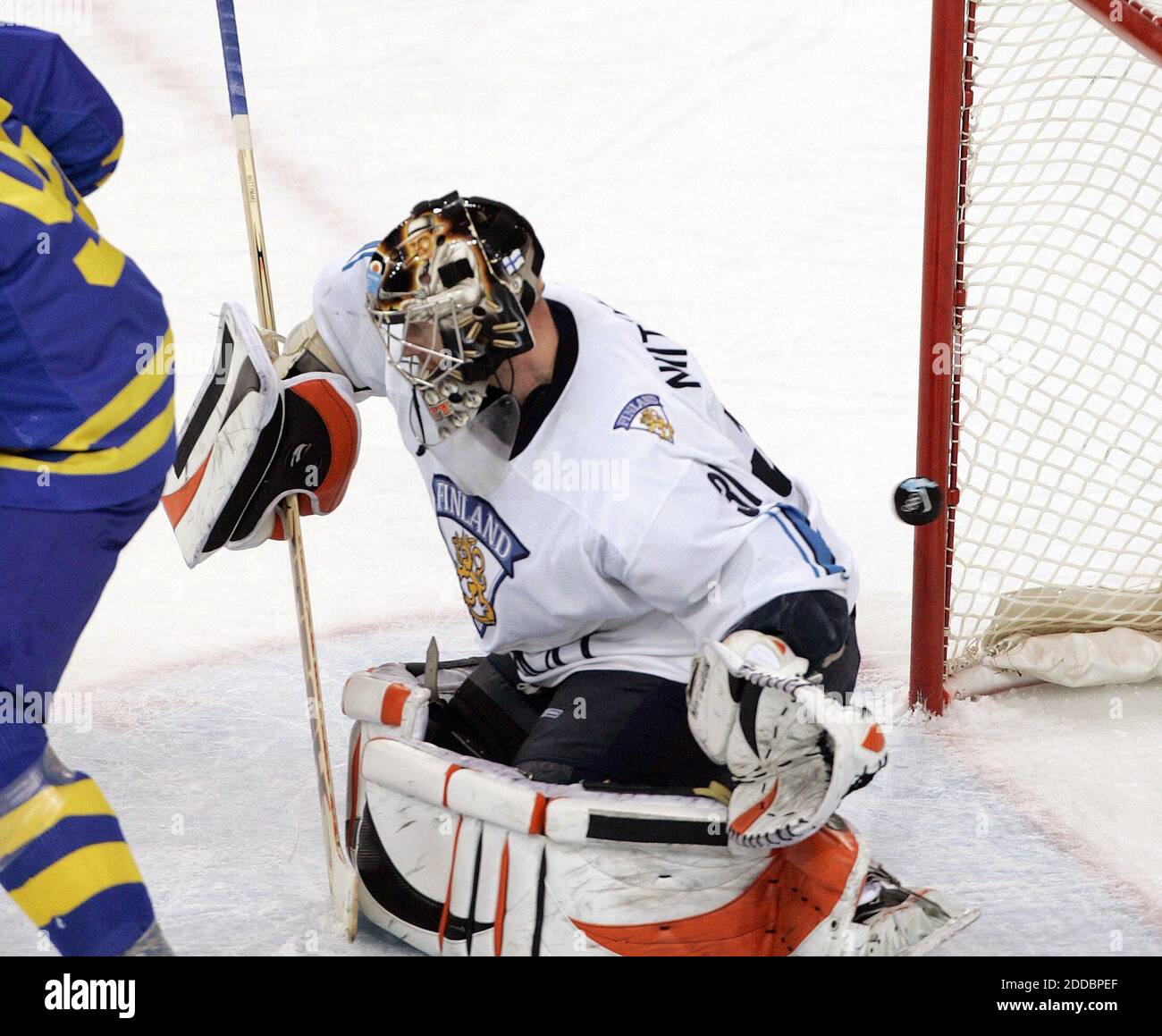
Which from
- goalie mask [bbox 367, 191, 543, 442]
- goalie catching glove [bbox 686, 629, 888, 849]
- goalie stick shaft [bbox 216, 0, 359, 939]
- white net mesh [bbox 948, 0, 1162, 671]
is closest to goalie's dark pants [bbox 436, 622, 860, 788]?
goalie catching glove [bbox 686, 629, 888, 849]

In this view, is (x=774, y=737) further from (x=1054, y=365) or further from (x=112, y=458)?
(x=1054, y=365)

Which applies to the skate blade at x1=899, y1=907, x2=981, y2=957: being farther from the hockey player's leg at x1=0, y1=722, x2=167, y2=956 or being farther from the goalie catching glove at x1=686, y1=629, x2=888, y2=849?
the hockey player's leg at x1=0, y1=722, x2=167, y2=956

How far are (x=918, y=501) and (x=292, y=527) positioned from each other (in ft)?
3.45

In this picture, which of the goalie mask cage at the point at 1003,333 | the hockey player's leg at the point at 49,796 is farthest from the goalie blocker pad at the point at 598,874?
the goalie mask cage at the point at 1003,333

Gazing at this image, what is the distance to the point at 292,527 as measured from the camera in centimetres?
224

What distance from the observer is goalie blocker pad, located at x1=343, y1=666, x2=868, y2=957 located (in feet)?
6.06

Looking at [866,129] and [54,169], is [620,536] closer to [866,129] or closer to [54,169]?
[54,169]

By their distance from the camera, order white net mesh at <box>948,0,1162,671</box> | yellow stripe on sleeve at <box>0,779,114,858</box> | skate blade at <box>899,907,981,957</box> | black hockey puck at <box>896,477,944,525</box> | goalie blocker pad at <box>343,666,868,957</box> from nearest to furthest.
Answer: yellow stripe on sleeve at <box>0,779,114,858</box> → goalie blocker pad at <box>343,666,868,957</box> → skate blade at <box>899,907,981,957</box> → black hockey puck at <box>896,477,944,525</box> → white net mesh at <box>948,0,1162,671</box>

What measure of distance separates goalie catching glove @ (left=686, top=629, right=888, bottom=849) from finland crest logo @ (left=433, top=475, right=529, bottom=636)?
0.33 m

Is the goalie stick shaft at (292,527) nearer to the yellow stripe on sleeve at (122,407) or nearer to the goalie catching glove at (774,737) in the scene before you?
the yellow stripe on sleeve at (122,407)

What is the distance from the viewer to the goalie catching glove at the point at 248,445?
2.11 meters

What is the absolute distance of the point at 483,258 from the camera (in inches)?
73.6
